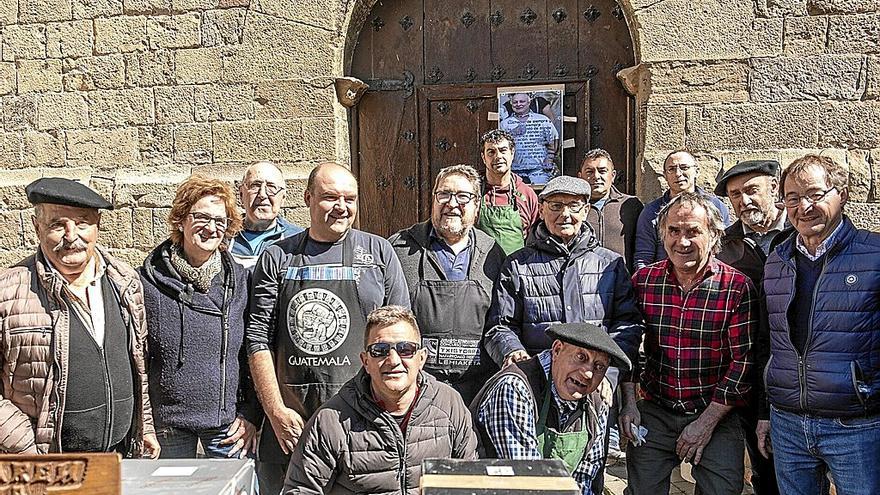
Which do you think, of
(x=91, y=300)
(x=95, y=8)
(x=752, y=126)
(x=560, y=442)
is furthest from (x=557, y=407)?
(x=95, y=8)

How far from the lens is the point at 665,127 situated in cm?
472

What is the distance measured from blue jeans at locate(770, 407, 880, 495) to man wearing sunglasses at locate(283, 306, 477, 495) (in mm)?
1284

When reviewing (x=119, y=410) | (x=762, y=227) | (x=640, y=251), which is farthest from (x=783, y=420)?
(x=119, y=410)

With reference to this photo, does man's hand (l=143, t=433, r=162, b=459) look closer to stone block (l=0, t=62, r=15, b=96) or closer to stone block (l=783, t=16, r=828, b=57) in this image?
stone block (l=0, t=62, r=15, b=96)

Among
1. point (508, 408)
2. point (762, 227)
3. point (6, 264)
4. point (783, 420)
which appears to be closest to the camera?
point (508, 408)

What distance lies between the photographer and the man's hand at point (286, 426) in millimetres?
3084

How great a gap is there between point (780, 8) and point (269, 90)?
10.3ft

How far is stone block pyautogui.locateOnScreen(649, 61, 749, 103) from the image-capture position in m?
4.67

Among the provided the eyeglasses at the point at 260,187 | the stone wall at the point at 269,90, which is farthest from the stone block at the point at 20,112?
the eyeglasses at the point at 260,187

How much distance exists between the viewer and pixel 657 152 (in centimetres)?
472

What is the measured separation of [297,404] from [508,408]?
0.88m

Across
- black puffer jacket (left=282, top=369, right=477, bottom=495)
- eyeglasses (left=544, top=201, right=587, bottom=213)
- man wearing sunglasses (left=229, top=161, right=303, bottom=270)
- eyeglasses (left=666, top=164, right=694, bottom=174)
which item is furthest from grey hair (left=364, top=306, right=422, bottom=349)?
eyeglasses (left=666, top=164, right=694, bottom=174)

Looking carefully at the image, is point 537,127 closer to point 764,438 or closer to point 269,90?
point 269,90

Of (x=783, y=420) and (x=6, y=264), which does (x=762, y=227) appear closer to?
(x=783, y=420)
